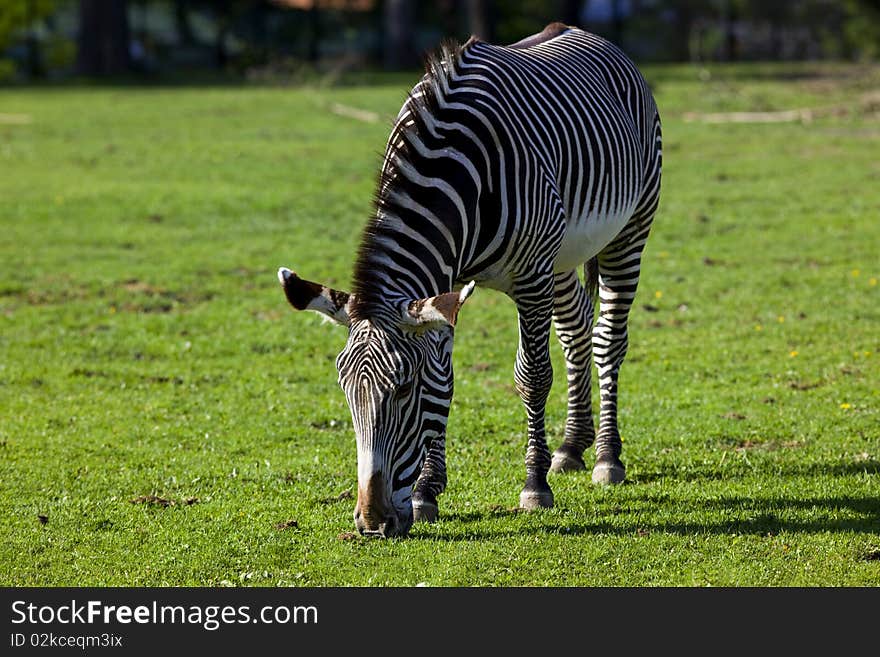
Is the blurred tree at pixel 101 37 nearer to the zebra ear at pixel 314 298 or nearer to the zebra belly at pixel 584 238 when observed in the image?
the zebra belly at pixel 584 238

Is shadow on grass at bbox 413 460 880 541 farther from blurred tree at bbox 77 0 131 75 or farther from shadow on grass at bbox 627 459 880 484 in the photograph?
blurred tree at bbox 77 0 131 75

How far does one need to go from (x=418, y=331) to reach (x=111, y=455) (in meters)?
3.52

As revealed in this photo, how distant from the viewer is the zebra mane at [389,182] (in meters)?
5.61

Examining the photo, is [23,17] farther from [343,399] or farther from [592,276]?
[592,276]

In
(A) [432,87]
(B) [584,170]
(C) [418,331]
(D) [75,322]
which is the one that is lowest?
(D) [75,322]

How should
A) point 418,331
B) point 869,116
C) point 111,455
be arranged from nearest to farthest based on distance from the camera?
1. point 418,331
2. point 111,455
3. point 869,116

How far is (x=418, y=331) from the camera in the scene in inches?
221

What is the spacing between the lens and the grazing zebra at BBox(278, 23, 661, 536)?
5.53 m

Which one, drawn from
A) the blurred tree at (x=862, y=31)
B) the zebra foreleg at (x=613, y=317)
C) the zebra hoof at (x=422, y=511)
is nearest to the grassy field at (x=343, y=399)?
the zebra hoof at (x=422, y=511)

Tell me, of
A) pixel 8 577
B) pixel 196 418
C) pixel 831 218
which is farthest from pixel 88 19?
pixel 8 577

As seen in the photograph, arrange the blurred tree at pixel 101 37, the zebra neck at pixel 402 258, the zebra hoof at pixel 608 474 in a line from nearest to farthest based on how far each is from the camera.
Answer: the zebra neck at pixel 402 258, the zebra hoof at pixel 608 474, the blurred tree at pixel 101 37

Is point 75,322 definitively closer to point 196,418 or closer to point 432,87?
point 196,418

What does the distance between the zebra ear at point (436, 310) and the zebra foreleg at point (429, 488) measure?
1.41 metres

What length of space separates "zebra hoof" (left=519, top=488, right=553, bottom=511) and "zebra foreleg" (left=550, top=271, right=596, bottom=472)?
3.39 feet
